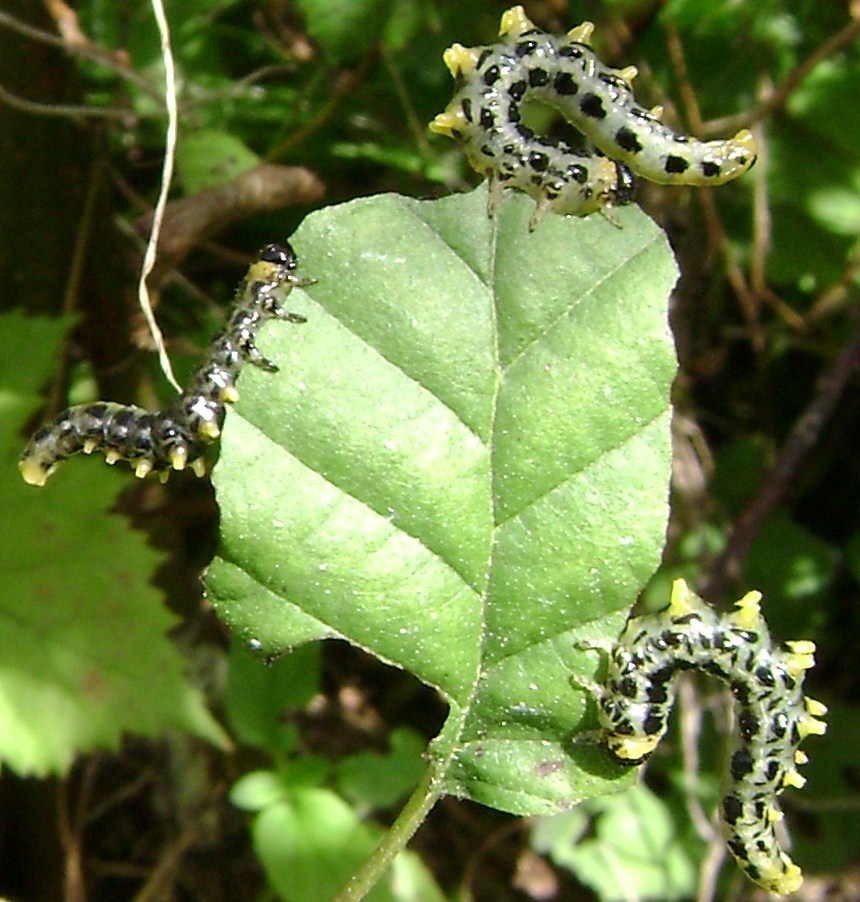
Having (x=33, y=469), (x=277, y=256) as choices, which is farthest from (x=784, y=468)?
(x=33, y=469)

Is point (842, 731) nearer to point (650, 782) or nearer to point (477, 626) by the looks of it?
point (650, 782)

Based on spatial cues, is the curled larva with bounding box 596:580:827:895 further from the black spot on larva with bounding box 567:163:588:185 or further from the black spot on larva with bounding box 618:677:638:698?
the black spot on larva with bounding box 567:163:588:185

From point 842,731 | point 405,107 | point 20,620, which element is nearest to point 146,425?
point 20,620

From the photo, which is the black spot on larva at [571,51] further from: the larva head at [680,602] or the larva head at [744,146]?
the larva head at [680,602]

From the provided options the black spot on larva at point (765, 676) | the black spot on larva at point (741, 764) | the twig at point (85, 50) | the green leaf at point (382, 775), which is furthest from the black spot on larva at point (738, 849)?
the twig at point (85, 50)

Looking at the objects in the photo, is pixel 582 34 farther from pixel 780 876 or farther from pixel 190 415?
pixel 780 876
